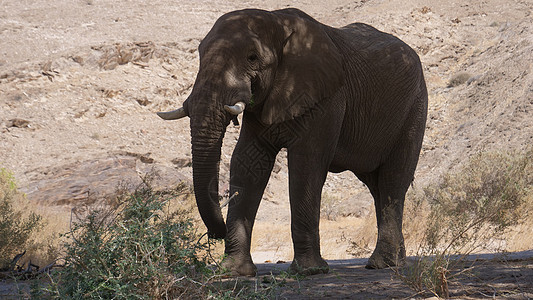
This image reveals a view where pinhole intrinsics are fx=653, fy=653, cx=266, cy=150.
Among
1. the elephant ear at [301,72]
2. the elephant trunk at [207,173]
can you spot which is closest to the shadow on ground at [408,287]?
the elephant trunk at [207,173]

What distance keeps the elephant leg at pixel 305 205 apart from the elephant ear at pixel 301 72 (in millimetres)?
501

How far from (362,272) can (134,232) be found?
3395 millimetres

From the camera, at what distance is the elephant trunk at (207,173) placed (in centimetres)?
584

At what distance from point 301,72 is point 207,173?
5.21ft

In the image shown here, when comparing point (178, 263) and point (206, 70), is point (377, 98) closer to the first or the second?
point (206, 70)

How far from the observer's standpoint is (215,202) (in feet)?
19.2

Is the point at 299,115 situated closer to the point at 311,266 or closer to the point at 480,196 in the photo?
the point at 311,266

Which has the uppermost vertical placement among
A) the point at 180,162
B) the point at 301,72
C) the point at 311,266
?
the point at 180,162

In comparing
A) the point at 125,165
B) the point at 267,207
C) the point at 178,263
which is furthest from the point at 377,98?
the point at 267,207

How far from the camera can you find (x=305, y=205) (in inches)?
263

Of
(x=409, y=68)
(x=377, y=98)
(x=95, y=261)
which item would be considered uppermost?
(x=409, y=68)

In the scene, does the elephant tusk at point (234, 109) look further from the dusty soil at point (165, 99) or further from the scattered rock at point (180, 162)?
the scattered rock at point (180, 162)

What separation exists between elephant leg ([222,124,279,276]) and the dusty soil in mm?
5508

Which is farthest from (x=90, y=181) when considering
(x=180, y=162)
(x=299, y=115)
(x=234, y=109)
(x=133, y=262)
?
(x=133, y=262)
